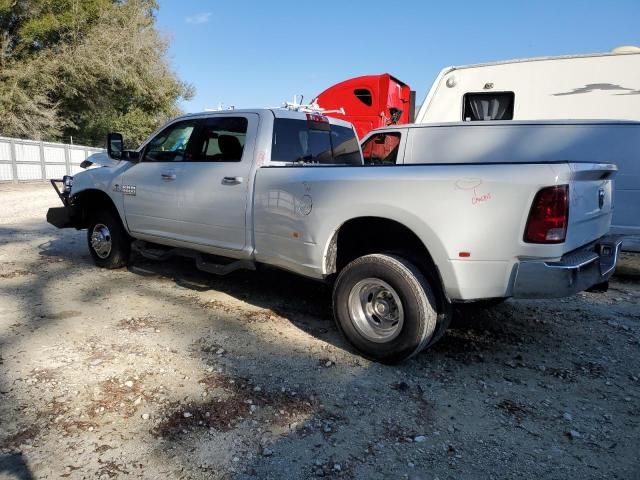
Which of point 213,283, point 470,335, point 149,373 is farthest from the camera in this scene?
point 213,283

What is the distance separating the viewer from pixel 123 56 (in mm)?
26297

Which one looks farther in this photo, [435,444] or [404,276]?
[404,276]

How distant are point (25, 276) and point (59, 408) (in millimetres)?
3603

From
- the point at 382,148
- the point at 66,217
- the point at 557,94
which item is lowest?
the point at 66,217

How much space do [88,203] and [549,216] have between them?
5559mm

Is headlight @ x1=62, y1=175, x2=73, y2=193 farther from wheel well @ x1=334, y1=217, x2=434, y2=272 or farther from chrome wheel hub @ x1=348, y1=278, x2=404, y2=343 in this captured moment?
chrome wheel hub @ x1=348, y1=278, x2=404, y2=343

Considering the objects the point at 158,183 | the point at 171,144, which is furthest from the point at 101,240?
the point at 171,144

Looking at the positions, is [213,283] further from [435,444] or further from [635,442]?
[635,442]

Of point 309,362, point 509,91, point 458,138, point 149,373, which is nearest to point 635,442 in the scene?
point 309,362

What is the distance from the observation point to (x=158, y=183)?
215 inches

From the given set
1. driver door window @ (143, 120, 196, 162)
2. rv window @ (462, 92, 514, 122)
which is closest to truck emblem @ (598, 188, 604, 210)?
driver door window @ (143, 120, 196, 162)

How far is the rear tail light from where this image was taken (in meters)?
3.06

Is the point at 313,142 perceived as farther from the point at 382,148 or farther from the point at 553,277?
the point at 553,277

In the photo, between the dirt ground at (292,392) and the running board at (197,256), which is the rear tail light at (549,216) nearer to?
the dirt ground at (292,392)
